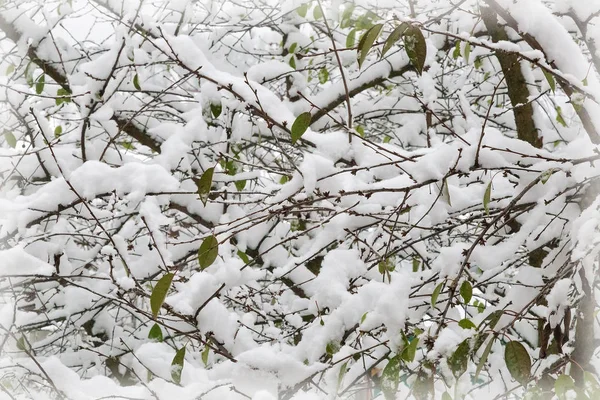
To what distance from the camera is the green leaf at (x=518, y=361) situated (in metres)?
1.19

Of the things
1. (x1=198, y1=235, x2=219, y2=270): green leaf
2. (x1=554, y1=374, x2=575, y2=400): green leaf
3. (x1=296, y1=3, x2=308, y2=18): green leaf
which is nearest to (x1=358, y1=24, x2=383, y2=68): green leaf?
(x1=198, y1=235, x2=219, y2=270): green leaf

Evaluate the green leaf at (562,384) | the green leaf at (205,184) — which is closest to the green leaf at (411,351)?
the green leaf at (562,384)

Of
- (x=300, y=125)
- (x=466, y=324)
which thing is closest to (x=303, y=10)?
(x=300, y=125)

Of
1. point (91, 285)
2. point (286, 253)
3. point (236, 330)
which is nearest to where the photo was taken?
point (236, 330)

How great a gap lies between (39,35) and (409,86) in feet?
7.98

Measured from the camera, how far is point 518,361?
120cm

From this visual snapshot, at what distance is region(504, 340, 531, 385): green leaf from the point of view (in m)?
1.19

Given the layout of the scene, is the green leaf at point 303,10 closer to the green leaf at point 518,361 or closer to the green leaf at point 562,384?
the green leaf at point 518,361

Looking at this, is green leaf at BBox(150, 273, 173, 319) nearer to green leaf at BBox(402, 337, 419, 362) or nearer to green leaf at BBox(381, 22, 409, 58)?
green leaf at BBox(402, 337, 419, 362)

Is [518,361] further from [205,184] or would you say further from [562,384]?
[205,184]

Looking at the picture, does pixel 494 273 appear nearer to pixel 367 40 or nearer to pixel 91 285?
pixel 367 40

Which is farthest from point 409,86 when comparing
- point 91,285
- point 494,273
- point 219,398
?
point 219,398

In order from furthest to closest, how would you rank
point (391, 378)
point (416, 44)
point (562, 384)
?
1. point (391, 378)
2. point (416, 44)
3. point (562, 384)

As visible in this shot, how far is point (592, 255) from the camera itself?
1.22m
